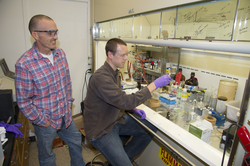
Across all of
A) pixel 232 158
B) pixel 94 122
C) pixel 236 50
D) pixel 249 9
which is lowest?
pixel 94 122

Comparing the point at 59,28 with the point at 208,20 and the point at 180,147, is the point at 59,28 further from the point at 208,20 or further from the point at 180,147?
the point at 180,147

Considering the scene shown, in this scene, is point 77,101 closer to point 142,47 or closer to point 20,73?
point 142,47

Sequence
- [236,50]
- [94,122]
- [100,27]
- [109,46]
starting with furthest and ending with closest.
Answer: [100,27] < [109,46] < [94,122] < [236,50]

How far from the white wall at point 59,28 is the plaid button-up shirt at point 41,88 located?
4.09ft

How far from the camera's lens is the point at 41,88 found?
140 centimetres

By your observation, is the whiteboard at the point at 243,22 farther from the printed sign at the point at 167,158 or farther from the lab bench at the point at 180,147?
the printed sign at the point at 167,158

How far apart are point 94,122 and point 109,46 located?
742 millimetres

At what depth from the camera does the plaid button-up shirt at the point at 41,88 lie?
4.33ft

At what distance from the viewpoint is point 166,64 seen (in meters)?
2.11

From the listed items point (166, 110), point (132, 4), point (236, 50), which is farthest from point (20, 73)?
point (236, 50)

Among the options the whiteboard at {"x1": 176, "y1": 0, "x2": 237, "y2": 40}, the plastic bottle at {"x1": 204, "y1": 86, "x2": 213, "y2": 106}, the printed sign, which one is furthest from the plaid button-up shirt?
the plastic bottle at {"x1": 204, "y1": 86, "x2": 213, "y2": 106}

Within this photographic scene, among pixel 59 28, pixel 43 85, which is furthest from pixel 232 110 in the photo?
pixel 59 28

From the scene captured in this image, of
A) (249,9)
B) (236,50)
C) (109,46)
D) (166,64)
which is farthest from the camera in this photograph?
(166,64)

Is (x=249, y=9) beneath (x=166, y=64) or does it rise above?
above
